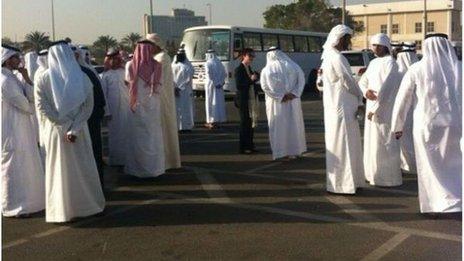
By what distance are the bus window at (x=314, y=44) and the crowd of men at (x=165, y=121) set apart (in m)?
21.3

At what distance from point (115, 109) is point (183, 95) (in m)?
4.22

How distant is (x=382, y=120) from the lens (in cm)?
812

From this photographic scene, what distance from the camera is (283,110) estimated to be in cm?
1012

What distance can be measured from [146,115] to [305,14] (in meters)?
47.9

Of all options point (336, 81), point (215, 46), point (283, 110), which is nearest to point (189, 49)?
point (215, 46)

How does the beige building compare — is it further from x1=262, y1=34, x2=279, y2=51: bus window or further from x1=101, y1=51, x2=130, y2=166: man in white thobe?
x1=101, y1=51, x2=130, y2=166: man in white thobe

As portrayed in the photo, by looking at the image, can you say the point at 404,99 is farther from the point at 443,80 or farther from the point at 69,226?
the point at 69,226

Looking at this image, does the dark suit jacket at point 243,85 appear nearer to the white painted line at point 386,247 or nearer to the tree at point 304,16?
the white painted line at point 386,247

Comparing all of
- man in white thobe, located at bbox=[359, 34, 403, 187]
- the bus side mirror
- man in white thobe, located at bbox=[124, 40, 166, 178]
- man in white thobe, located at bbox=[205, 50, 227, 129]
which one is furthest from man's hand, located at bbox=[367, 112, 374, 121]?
the bus side mirror

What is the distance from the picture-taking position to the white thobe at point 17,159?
6.96 m

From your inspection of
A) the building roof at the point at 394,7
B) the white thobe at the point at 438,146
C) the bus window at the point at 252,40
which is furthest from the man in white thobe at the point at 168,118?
the building roof at the point at 394,7

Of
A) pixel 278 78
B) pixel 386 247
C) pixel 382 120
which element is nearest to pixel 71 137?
pixel 386 247

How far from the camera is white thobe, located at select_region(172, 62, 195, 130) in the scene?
1395 centimetres

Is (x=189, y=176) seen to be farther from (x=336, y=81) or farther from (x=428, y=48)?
(x=428, y=48)
